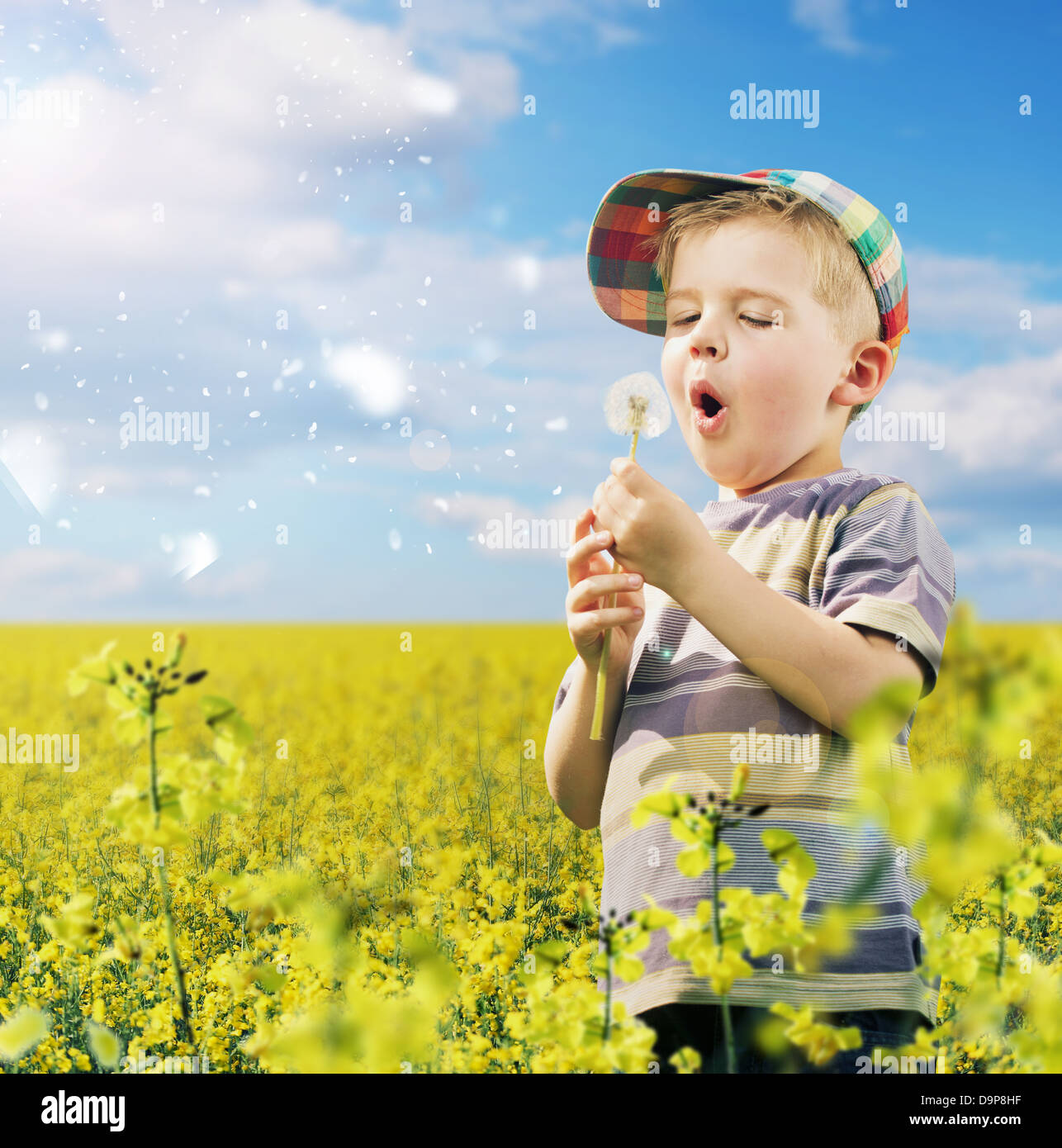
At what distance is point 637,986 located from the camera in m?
1.19

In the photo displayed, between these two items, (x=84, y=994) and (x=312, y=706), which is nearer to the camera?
(x=84, y=994)

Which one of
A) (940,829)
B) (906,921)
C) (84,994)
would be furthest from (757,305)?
(84,994)

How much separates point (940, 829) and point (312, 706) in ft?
20.2

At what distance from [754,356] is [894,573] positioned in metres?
0.38

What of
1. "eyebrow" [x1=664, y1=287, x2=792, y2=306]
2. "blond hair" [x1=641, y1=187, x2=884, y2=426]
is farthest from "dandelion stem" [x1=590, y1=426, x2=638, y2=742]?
"blond hair" [x1=641, y1=187, x2=884, y2=426]

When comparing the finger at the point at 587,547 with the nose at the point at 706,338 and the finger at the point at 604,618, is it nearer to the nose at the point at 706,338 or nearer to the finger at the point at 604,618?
the finger at the point at 604,618

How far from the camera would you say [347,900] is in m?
1.89

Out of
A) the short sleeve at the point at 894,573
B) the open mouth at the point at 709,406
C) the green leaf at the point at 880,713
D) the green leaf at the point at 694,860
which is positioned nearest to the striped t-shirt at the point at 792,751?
the short sleeve at the point at 894,573

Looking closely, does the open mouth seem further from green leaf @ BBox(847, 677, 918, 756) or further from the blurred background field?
green leaf @ BBox(847, 677, 918, 756)

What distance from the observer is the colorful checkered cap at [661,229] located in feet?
4.76

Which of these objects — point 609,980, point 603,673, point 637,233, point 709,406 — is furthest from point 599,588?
point 637,233

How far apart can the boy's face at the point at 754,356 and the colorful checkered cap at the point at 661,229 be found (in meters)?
0.11

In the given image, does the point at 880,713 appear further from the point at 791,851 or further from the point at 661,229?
the point at 661,229

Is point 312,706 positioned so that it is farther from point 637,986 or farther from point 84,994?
point 637,986
